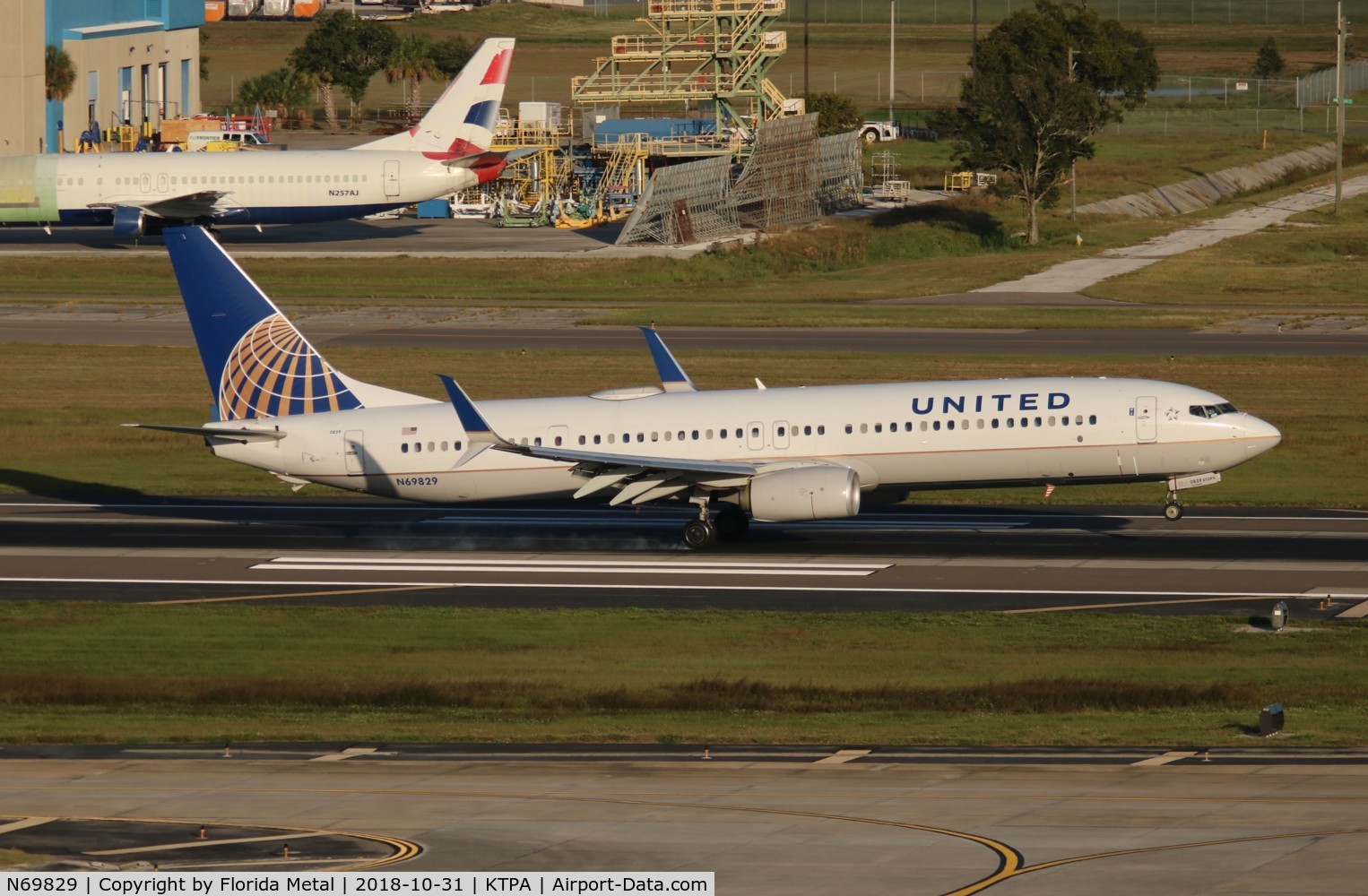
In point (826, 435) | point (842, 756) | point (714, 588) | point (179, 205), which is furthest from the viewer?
point (179, 205)

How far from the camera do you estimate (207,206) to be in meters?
110

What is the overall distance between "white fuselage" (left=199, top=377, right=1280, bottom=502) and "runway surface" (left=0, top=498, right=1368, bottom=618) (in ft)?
7.08

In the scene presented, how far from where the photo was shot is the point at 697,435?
4641cm

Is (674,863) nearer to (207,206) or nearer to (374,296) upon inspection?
(374,296)

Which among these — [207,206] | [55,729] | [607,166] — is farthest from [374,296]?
[55,729]

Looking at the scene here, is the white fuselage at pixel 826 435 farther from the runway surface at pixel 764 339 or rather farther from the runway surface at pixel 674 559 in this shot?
the runway surface at pixel 764 339

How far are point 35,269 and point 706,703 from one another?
82.1 metres

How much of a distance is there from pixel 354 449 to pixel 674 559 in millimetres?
9186

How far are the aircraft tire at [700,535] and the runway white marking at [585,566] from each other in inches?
50.1

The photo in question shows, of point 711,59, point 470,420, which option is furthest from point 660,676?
point 711,59

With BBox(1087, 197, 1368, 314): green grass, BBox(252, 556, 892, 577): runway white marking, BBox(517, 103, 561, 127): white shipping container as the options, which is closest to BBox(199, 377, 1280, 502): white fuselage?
BBox(252, 556, 892, 577): runway white marking

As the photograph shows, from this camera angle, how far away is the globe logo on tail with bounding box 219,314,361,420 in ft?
156

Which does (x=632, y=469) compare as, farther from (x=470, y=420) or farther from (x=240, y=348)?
(x=240, y=348)

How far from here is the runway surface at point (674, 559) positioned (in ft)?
137
